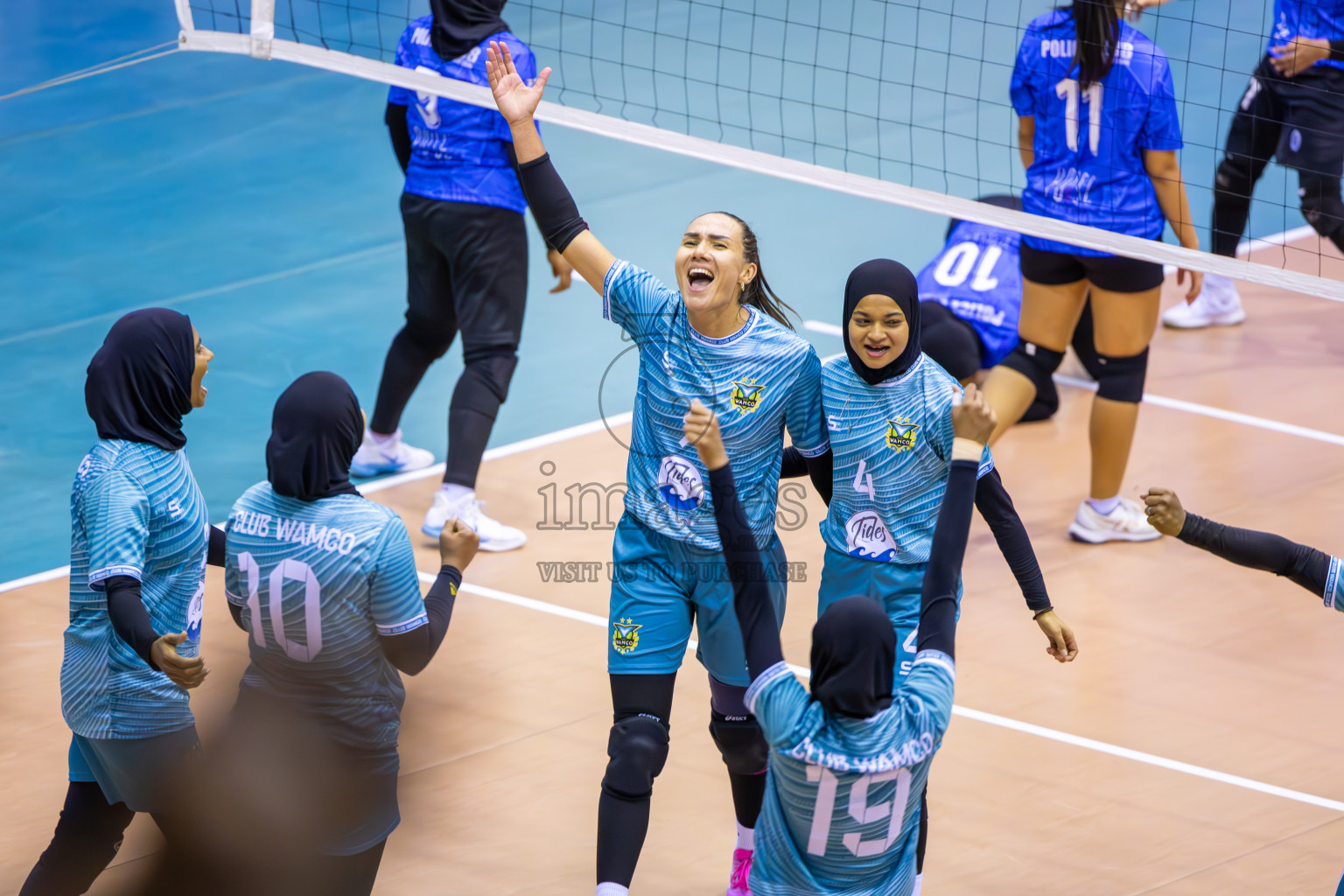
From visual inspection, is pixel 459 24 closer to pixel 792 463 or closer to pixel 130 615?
pixel 792 463

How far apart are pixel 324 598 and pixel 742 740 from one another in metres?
1.39

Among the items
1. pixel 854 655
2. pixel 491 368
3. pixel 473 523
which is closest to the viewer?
pixel 854 655

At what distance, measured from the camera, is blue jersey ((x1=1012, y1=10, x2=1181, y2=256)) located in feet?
21.8

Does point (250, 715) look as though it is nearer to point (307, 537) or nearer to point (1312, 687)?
point (307, 537)

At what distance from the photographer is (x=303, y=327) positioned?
9297 millimetres

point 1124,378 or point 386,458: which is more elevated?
point 1124,378

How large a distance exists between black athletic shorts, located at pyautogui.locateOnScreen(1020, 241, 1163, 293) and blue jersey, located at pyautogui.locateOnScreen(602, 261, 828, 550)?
292 cm

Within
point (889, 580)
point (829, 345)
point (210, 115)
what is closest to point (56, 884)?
point (889, 580)

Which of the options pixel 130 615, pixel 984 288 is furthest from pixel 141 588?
pixel 984 288

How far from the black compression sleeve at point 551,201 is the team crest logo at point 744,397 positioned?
0.67 metres

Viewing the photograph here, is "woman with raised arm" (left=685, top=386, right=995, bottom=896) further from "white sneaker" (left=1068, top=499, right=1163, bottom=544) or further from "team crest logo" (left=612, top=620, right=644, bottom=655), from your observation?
"white sneaker" (left=1068, top=499, right=1163, bottom=544)

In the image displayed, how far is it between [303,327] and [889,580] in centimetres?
582

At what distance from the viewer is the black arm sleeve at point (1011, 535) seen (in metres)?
4.26

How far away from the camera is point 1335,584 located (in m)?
4.04
